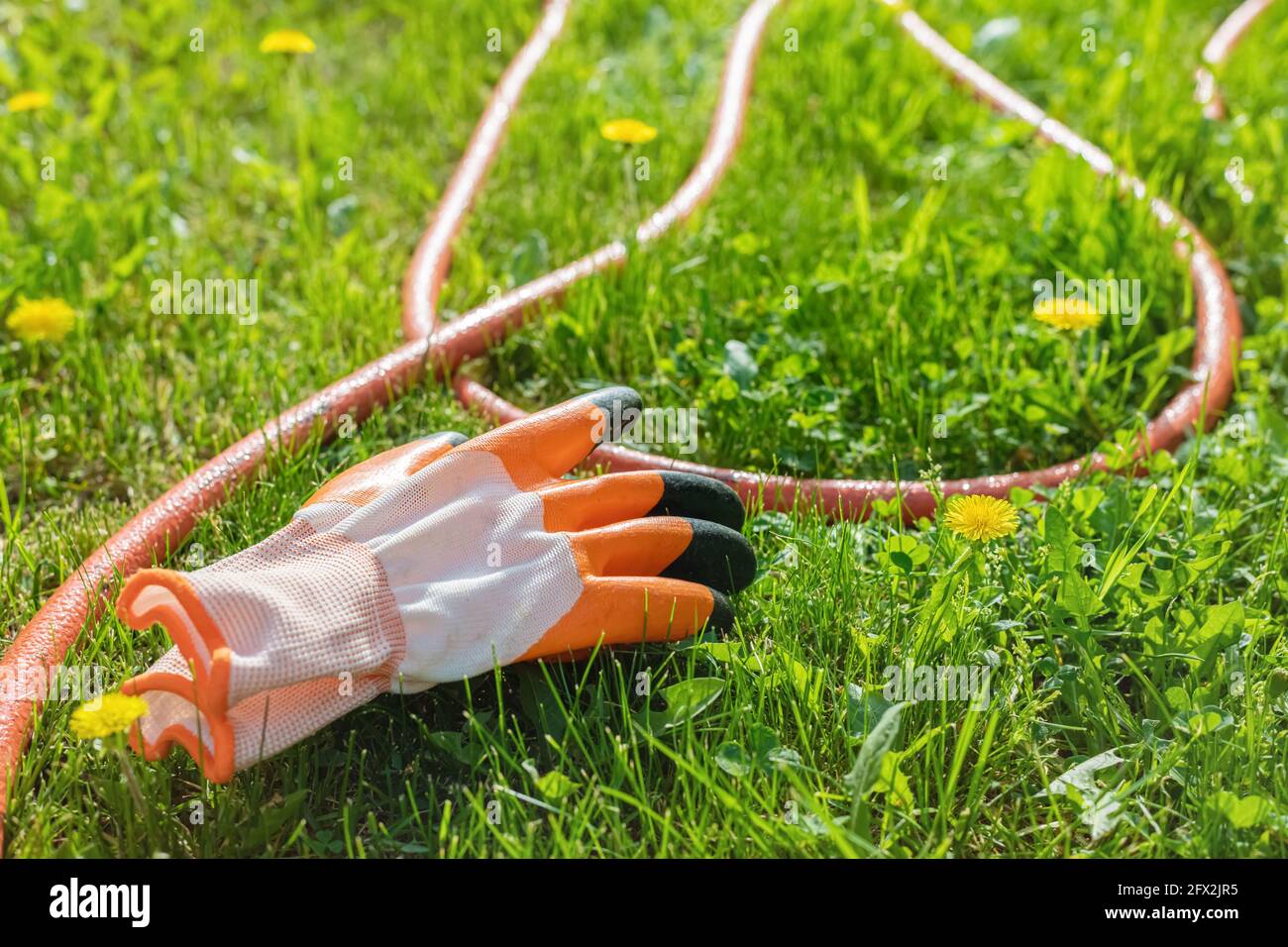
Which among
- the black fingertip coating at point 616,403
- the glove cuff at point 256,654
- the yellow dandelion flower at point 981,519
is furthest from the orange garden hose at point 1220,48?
the glove cuff at point 256,654

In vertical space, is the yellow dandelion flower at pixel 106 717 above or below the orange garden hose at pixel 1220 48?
below

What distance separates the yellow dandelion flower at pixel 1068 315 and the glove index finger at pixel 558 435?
3.02 ft

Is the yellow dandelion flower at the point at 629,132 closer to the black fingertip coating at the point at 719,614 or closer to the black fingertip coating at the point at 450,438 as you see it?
the black fingertip coating at the point at 450,438

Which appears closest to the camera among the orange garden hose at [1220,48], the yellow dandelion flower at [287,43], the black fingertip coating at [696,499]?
the black fingertip coating at [696,499]

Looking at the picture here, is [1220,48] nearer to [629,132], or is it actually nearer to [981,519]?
[629,132]

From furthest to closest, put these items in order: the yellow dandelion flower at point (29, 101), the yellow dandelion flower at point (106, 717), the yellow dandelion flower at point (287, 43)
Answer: the yellow dandelion flower at point (287, 43) → the yellow dandelion flower at point (29, 101) → the yellow dandelion flower at point (106, 717)

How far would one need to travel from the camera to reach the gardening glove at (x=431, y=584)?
5.99 feet

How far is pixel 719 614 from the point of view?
6.91 feet

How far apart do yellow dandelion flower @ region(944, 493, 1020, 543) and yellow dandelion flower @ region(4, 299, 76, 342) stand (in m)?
2.00

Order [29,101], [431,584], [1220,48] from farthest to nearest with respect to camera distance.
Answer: [1220,48], [29,101], [431,584]

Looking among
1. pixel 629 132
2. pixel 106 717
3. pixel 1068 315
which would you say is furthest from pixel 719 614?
pixel 629 132

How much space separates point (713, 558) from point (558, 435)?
1.17 feet

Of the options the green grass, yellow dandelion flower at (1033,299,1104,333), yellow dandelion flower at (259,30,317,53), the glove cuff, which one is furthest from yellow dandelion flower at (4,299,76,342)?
yellow dandelion flower at (1033,299,1104,333)
